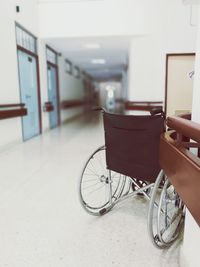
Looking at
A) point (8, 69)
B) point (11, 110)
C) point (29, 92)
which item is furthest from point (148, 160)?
point (29, 92)

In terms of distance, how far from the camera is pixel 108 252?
1.43 m

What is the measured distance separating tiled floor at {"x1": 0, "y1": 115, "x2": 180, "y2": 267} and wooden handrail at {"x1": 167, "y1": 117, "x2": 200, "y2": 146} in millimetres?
848

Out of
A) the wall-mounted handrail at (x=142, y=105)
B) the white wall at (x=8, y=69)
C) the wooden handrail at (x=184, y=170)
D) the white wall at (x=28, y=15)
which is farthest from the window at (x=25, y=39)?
the wooden handrail at (x=184, y=170)

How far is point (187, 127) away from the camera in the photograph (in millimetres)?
884

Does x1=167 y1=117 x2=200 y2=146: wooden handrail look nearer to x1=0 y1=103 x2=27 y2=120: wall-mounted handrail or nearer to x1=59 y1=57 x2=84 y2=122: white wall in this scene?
x1=0 y1=103 x2=27 y2=120: wall-mounted handrail

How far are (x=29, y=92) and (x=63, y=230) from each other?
418 cm

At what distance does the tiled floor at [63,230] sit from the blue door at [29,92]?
98.4 inches

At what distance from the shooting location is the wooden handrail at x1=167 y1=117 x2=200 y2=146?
81 cm

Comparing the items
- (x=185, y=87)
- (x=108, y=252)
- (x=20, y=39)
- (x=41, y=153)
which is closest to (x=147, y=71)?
(x=185, y=87)

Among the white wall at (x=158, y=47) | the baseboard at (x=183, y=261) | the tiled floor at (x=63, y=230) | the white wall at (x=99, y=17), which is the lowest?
the tiled floor at (x=63, y=230)

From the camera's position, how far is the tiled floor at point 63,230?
4.51ft

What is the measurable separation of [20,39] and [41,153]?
2558mm

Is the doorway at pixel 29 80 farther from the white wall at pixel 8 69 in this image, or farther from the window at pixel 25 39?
the white wall at pixel 8 69

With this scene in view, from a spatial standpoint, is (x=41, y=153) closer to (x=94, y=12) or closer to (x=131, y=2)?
(x=94, y=12)
